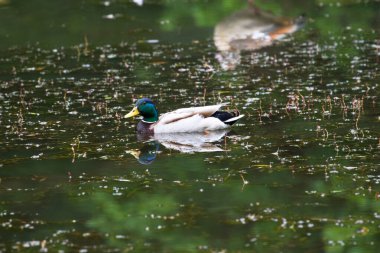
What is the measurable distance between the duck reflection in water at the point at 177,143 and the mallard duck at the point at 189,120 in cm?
9

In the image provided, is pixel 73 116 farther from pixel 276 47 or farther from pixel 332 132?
pixel 276 47

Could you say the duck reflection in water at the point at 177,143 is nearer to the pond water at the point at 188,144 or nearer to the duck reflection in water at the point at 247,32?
the pond water at the point at 188,144

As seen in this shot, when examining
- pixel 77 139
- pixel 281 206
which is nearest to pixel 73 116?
pixel 77 139

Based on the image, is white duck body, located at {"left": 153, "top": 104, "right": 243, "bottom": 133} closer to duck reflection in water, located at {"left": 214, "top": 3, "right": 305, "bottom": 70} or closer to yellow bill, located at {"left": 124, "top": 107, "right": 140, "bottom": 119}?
yellow bill, located at {"left": 124, "top": 107, "right": 140, "bottom": 119}

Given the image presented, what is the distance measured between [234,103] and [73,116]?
247 cm

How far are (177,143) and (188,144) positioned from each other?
185 millimetres

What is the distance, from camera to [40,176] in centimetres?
1094

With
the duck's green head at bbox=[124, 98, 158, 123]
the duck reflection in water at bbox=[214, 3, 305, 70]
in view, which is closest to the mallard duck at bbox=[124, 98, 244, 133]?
the duck's green head at bbox=[124, 98, 158, 123]

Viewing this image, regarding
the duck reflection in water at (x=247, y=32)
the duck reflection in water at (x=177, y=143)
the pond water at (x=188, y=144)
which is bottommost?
the duck reflection in water at (x=177, y=143)

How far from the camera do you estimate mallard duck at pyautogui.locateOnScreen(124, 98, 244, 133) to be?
13336 millimetres

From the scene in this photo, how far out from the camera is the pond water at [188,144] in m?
8.89

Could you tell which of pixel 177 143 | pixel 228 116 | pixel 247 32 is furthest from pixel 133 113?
pixel 247 32

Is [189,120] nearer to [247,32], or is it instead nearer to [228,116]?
[228,116]

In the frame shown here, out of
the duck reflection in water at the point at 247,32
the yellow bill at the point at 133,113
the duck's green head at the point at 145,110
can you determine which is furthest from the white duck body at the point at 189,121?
the duck reflection in water at the point at 247,32
